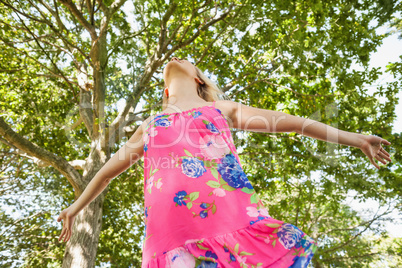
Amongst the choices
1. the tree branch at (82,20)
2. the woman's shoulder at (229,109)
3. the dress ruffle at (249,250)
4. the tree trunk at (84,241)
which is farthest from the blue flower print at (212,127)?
the tree branch at (82,20)

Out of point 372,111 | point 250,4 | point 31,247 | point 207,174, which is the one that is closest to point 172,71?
point 207,174

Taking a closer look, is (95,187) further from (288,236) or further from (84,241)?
(84,241)

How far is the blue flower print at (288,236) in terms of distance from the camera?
1.26 meters

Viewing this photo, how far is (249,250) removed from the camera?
4.17 feet

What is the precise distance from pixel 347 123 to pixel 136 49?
5841mm

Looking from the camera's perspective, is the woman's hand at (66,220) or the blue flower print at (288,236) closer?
the blue flower print at (288,236)

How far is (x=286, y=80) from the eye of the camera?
782 cm

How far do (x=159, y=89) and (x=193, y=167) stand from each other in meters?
8.53

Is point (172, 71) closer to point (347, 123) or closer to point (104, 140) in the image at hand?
point (104, 140)

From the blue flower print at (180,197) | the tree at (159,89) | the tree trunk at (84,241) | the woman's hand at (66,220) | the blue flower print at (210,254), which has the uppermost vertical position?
the tree at (159,89)

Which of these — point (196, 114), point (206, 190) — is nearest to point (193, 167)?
point (206, 190)

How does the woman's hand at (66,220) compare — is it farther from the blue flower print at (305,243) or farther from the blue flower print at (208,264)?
the blue flower print at (305,243)

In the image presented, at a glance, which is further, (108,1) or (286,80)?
(286,80)

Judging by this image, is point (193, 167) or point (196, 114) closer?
Result: point (193, 167)
